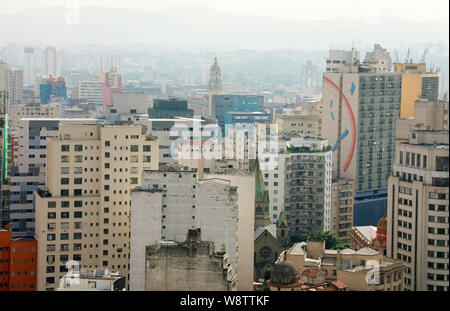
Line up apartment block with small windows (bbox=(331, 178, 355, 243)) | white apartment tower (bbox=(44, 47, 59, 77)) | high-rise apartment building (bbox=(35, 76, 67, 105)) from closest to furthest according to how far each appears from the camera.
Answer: apartment block with small windows (bbox=(331, 178, 355, 243))
white apartment tower (bbox=(44, 47, 59, 77))
high-rise apartment building (bbox=(35, 76, 67, 105))

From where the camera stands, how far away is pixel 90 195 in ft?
41.7

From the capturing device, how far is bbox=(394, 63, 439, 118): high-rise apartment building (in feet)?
65.6

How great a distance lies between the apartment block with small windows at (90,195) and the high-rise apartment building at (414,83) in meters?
8.15

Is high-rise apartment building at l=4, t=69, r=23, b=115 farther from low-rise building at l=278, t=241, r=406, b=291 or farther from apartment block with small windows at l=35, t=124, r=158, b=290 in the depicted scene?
low-rise building at l=278, t=241, r=406, b=291

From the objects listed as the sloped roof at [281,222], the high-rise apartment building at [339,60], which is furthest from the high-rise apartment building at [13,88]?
the sloped roof at [281,222]

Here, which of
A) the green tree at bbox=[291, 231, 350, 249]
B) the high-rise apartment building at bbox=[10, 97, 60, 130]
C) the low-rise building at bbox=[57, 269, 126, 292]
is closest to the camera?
the low-rise building at bbox=[57, 269, 126, 292]

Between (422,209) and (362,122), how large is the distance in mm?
8599

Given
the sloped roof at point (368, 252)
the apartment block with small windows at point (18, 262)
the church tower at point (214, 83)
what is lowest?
the apartment block with small windows at point (18, 262)

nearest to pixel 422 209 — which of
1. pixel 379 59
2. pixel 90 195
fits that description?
pixel 90 195

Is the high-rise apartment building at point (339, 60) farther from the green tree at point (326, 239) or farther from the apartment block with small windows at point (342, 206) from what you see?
the green tree at point (326, 239)

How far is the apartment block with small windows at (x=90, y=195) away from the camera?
12.5 metres

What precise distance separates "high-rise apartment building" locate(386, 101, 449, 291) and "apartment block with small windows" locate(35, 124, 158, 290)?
11.0 ft
